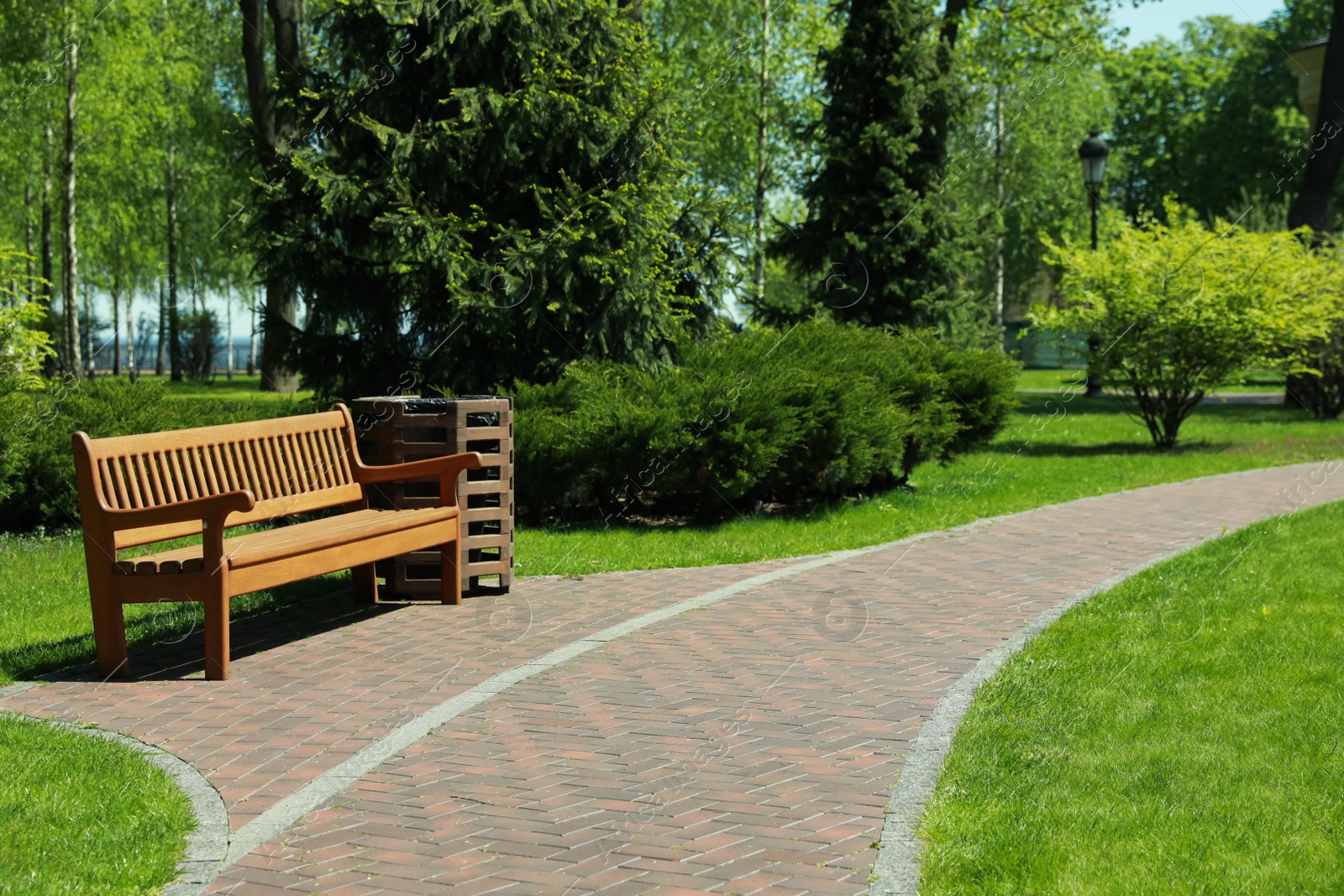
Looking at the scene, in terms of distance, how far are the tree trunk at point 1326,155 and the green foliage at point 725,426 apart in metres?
16.1

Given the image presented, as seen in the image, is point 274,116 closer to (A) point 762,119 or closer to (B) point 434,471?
(B) point 434,471

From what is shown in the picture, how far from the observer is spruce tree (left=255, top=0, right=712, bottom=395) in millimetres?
12734

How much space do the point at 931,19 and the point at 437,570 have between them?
1284 cm

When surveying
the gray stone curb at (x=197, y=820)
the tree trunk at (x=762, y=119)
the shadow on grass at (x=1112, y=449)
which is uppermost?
the tree trunk at (x=762, y=119)

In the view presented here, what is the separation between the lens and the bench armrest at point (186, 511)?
6133 millimetres

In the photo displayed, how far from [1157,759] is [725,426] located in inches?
246

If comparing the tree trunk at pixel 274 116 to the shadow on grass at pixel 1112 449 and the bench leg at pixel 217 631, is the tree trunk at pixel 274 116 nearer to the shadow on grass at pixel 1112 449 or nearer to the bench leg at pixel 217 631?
the bench leg at pixel 217 631

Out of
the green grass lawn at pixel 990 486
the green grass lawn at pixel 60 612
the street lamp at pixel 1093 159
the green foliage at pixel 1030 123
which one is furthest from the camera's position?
the green foliage at pixel 1030 123

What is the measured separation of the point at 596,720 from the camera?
565cm

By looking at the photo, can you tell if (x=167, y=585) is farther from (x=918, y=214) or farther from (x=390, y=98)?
(x=918, y=214)

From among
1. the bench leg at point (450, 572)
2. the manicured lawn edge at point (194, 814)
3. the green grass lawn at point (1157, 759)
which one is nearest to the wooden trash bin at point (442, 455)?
the bench leg at point (450, 572)

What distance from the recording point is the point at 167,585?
6.34 metres

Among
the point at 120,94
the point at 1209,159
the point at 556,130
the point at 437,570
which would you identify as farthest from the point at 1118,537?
the point at 1209,159

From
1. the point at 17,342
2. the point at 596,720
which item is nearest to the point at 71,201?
the point at 17,342
